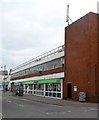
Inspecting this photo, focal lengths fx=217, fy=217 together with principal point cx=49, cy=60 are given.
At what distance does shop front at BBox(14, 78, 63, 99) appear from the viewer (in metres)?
33.7

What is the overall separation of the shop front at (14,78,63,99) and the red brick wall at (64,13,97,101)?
97.3 inches

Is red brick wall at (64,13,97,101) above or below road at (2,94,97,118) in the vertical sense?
above

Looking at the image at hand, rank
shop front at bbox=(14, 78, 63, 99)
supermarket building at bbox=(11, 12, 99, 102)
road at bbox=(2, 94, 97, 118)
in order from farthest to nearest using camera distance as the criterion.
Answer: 1. shop front at bbox=(14, 78, 63, 99)
2. supermarket building at bbox=(11, 12, 99, 102)
3. road at bbox=(2, 94, 97, 118)

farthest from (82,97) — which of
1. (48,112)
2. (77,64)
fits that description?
(48,112)

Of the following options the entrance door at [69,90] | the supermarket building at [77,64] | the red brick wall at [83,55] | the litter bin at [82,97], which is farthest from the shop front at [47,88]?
the litter bin at [82,97]

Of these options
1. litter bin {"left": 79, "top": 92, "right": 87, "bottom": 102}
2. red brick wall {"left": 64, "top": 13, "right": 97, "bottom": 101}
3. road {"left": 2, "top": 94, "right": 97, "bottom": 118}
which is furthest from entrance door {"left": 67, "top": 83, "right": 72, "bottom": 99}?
road {"left": 2, "top": 94, "right": 97, "bottom": 118}

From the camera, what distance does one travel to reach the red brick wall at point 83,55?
26.2m

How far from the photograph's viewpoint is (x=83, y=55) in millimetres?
27734

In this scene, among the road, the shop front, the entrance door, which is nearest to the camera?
the road

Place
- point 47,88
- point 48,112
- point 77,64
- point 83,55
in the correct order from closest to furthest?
point 48,112 < point 83,55 < point 77,64 < point 47,88

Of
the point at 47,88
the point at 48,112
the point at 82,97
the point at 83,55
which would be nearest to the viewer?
the point at 48,112

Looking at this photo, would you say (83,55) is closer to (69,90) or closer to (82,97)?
(82,97)

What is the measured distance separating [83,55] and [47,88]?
13.3 meters

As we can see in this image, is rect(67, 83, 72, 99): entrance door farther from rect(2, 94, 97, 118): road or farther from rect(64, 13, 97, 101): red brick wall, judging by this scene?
rect(2, 94, 97, 118): road
